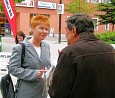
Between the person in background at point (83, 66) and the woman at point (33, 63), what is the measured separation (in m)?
1.00

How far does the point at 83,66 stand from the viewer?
254cm

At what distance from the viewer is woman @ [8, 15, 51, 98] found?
3.61 m

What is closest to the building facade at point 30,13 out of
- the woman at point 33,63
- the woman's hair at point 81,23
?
the woman at point 33,63

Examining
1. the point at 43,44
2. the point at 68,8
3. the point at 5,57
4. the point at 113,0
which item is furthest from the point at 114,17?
the point at 43,44

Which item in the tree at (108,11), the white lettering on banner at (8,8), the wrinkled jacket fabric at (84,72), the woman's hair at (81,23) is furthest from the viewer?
the tree at (108,11)

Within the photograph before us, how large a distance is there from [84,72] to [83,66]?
0.05 metres

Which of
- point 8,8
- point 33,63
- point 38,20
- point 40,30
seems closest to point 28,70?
point 33,63

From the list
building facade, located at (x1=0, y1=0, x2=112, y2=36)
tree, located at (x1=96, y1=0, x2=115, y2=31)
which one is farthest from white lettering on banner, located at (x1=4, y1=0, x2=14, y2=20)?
building facade, located at (x1=0, y1=0, x2=112, y2=36)

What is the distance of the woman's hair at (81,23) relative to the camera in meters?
2.65

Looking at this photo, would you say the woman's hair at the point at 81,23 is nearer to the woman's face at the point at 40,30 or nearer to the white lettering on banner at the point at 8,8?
the woman's face at the point at 40,30

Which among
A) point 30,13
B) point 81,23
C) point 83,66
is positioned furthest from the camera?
point 30,13

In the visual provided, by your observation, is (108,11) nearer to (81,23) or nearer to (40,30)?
(40,30)

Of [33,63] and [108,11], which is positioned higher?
[108,11]

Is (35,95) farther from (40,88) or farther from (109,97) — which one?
(109,97)
